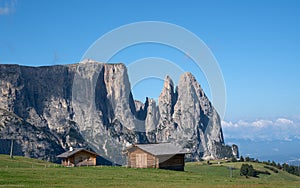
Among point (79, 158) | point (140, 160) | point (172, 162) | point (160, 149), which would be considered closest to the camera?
point (140, 160)

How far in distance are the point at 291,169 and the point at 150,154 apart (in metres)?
48.7

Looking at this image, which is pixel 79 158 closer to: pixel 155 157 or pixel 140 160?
pixel 140 160

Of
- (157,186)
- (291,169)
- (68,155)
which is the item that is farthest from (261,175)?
(157,186)

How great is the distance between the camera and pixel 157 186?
3353cm

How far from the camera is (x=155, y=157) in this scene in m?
66.4

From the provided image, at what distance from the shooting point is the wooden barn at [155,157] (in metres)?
66.7

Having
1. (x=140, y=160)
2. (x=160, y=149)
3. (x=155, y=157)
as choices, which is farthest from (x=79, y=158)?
(x=155, y=157)

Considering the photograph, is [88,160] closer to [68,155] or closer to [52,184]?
[68,155]

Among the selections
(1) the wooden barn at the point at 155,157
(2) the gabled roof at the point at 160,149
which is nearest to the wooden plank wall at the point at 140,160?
(1) the wooden barn at the point at 155,157

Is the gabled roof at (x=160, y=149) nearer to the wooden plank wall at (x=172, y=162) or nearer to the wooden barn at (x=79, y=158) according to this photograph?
the wooden plank wall at (x=172, y=162)

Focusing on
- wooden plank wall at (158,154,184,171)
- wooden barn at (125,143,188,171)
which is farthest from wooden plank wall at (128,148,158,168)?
wooden plank wall at (158,154,184,171)

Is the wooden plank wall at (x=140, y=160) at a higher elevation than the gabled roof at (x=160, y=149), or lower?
lower

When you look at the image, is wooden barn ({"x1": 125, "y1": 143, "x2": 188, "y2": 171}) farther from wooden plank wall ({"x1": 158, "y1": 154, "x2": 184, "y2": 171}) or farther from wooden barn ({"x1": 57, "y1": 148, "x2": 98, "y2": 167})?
wooden barn ({"x1": 57, "y1": 148, "x2": 98, "y2": 167})

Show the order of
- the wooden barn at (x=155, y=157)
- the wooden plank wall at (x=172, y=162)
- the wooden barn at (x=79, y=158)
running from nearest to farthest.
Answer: the wooden barn at (x=155, y=157), the wooden plank wall at (x=172, y=162), the wooden barn at (x=79, y=158)
